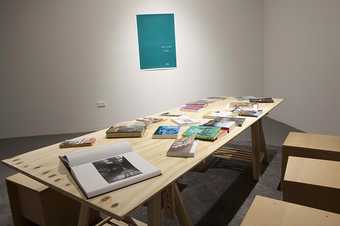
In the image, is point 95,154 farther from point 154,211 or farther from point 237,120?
point 237,120

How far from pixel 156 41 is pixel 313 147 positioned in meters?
2.90

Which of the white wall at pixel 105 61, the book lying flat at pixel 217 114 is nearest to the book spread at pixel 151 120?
the book lying flat at pixel 217 114

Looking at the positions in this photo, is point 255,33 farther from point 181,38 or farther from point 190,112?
point 190,112

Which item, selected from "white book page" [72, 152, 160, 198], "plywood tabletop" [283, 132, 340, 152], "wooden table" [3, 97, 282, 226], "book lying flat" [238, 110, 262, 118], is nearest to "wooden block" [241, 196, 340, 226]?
"wooden table" [3, 97, 282, 226]

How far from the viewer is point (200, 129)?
1816 millimetres

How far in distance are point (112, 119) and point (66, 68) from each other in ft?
3.46

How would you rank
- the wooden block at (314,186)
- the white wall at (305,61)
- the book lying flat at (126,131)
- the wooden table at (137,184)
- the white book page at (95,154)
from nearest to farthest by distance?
the wooden table at (137,184) → the white book page at (95,154) → the wooden block at (314,186) → the book lying flat at (126,131) → the white wall at (305,61)

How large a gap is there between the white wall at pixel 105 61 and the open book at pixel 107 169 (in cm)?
317

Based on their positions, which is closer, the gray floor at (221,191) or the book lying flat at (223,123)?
the book lying flat at (223,123)

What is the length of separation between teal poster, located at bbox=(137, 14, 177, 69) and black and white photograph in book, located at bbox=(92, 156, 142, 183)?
3.27 metres

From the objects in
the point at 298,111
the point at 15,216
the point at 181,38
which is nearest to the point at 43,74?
the point at 181,38

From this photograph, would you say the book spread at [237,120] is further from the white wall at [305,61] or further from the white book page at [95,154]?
the white wall at [305,61]

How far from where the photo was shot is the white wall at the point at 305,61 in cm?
318

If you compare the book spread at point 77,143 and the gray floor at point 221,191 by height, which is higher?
the book spread at point 77,143
